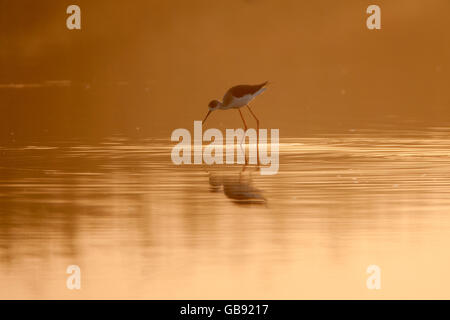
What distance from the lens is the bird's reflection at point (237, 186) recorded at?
1203 cm

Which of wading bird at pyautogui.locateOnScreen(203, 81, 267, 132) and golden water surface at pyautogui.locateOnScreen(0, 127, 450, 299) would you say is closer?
golden water surface at pyautogui.locateOnScreen(0, 127, 450, 299)

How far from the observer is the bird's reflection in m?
12.0

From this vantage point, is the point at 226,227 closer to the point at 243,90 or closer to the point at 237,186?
the point at 237,186

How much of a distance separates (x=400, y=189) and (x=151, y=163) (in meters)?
4.45

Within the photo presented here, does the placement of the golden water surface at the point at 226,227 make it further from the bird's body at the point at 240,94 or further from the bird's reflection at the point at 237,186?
the bird's body at the point at 240,94

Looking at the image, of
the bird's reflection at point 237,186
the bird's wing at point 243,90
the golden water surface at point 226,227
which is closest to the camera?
the golden water surface at point 226,227

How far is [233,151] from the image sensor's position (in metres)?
17.5

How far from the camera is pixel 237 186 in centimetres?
1305

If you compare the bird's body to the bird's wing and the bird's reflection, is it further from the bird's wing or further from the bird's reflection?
the bird's reflection

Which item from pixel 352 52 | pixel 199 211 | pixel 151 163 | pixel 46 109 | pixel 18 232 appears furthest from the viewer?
pixel 352 52

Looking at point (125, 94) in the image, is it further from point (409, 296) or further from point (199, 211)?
point (409, 296)

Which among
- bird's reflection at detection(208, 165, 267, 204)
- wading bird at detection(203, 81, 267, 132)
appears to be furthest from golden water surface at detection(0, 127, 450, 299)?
wading bird at detection(203, 81, 267, 132)

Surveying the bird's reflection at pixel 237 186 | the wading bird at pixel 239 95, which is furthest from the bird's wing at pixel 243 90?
the bird's reflection at pixel 237 186

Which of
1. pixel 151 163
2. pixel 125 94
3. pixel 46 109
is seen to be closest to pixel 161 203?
pixel 151 163
